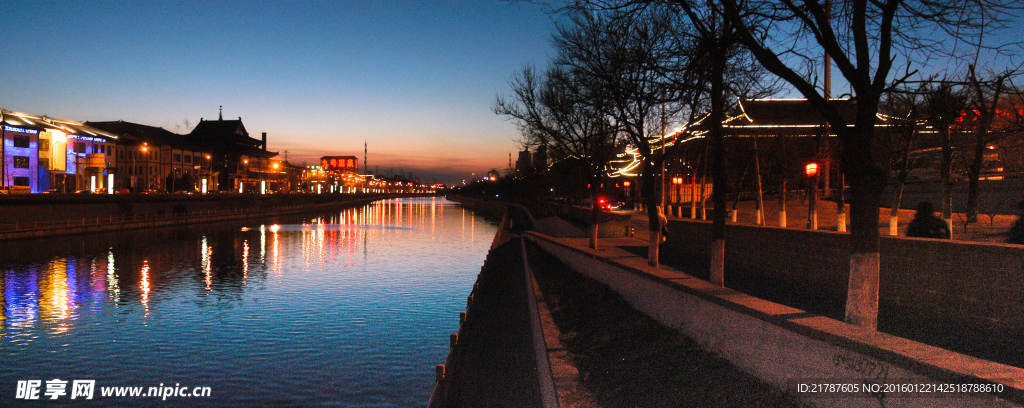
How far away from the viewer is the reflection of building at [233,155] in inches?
4414

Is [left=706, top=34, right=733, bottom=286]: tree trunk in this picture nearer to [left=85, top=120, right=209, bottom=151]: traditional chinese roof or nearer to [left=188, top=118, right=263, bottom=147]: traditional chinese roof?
[left=85, top=120, right=209, bottom=151]: traditional chinese roof

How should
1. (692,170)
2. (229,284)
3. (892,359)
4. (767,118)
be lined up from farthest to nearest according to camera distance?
1. (692,170)
2. (767,118)
3. (229,284)
4. (892,359)

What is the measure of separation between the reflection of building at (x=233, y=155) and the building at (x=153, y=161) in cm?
969

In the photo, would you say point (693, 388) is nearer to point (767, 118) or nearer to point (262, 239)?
point (767, 118)

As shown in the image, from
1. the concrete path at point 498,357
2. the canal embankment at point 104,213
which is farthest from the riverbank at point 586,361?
Result: the canal embankment at point 104,213

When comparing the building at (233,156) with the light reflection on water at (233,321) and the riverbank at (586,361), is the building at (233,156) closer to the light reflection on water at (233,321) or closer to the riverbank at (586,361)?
the light reflection on water at (233,321)

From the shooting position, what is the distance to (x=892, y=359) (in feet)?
18.2

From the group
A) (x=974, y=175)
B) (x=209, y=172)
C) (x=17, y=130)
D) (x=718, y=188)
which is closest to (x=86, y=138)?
(x=17, y=130)

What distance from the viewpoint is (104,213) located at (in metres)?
54.0

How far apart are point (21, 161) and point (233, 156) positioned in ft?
177

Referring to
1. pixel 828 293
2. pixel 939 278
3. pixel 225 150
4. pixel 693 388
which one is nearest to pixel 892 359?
pixel 693 388

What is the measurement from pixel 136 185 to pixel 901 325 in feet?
305

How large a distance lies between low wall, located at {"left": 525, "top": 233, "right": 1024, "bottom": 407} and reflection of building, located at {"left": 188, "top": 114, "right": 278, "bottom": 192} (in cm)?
11026

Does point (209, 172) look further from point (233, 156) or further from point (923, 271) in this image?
point (923, 271)
